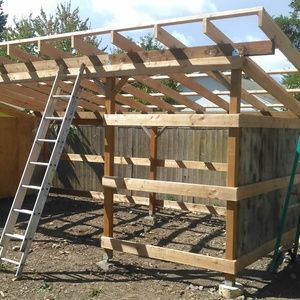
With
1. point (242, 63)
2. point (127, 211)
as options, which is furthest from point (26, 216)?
point (242, 63)

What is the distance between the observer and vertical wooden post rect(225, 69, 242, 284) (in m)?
5.80

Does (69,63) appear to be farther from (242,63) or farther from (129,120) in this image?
(242,63)

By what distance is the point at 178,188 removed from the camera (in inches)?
247

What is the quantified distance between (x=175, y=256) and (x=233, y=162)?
59.7 inches

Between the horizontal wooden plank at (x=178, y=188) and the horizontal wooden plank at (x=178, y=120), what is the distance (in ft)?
2.56

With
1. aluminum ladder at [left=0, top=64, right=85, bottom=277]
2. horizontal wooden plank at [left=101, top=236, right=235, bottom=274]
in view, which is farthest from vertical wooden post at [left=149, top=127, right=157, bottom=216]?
aluminum ladder at [left=0, top=64, right=85, bottom=277]

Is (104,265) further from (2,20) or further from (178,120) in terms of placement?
(2,20)

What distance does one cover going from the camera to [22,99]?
11.1m

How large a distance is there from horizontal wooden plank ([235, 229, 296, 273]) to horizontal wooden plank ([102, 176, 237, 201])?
860mm

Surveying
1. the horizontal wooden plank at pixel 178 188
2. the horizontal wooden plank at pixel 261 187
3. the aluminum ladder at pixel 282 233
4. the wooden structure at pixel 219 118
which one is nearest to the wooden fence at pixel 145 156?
the horizontal wooden plank at pixel 261 187

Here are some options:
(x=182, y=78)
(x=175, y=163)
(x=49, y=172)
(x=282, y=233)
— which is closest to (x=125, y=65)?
(x=182, y=78)

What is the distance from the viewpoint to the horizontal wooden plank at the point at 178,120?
5.84 metres

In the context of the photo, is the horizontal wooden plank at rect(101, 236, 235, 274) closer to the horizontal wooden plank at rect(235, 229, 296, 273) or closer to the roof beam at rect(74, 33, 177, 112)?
the horizontal wooden plank at rect(235, 229, 296, 273)

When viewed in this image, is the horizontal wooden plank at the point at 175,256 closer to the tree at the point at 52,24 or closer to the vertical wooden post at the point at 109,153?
the vertical wooden post at the point at 109,153
